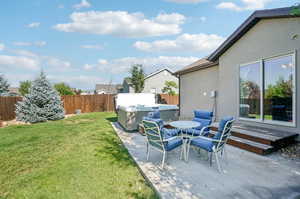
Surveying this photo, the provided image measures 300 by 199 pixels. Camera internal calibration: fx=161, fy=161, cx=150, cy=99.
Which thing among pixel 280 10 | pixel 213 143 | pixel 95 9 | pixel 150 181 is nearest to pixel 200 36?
pixel 95 9

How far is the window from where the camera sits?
5.07 metres

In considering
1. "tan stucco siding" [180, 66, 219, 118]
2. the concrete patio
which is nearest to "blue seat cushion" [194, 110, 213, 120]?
the concrete patio

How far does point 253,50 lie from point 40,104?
44.8 feet

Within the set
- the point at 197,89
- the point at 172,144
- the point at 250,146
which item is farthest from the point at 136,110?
the point at 250,146

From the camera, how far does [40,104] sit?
12055 mm

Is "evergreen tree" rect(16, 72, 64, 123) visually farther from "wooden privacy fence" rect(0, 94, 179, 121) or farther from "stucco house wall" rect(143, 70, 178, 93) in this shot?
"stucco house wall" rect(143, 70, 178, 93)

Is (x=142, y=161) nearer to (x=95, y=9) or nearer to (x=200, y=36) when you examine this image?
(x=95, y=9)

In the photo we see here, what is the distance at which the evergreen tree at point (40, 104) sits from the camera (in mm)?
11688

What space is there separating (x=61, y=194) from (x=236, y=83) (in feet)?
23.1

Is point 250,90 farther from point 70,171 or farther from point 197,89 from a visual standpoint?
point 70,171

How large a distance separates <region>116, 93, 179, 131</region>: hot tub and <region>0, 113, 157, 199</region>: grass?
71.1 inches

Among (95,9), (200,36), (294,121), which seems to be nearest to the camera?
(294,121)

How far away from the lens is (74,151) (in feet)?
16.5

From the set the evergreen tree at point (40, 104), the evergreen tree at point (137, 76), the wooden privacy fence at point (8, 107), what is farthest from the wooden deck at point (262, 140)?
the evergreen tree at point (137, 76)
